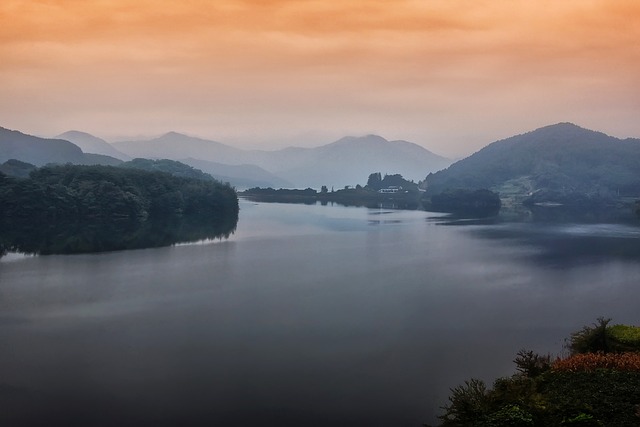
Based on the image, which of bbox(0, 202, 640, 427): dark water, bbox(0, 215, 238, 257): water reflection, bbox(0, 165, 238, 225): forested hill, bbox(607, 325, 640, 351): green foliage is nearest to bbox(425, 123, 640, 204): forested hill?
bbox(0, 165, 238, 225): forested hill

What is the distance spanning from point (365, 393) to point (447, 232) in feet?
161

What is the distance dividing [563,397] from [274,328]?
38.0 ft

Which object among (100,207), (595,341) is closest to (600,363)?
(595,341)

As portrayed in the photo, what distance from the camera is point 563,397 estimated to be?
437 inches

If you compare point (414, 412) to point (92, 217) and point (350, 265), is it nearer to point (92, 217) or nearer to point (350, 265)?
point (350, 265)

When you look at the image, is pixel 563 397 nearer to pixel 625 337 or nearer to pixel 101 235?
pixel 625 337

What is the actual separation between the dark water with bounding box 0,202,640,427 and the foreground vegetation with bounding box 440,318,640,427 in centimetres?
240

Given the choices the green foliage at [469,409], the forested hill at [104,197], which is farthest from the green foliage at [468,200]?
the green foliage at [469,409]

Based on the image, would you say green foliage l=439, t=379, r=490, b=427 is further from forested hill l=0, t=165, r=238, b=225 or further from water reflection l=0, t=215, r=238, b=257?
forested hill l=0, t=165, r=238, b=225

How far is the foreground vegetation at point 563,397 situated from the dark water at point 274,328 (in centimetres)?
240

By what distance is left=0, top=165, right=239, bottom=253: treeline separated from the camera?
157 feet

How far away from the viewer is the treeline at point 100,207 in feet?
157

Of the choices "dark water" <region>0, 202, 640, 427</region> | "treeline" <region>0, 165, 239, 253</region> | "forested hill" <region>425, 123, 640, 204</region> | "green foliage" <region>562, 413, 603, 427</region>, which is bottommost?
"dark water" <region>0, 202, 640, 427</region>

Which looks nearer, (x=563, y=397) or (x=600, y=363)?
(x=563, y=397)
